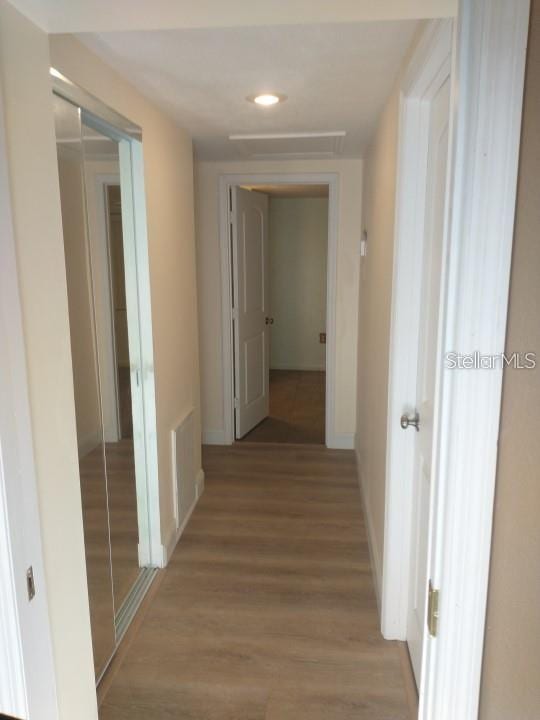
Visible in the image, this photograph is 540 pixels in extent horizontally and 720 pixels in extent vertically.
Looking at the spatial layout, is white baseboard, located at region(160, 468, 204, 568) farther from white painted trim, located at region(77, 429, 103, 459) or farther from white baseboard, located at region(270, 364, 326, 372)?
white baseboard, located at region(270, 364, 326, 372)

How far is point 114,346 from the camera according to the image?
7.60 feet

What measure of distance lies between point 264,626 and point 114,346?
54.5 inches

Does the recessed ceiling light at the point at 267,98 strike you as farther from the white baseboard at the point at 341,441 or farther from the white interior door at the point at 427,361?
the white baseboard at the point at 341,441

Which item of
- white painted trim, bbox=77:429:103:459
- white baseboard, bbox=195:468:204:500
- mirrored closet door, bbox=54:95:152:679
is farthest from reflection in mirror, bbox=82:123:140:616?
white baseboard, bbox=195:468:204:500

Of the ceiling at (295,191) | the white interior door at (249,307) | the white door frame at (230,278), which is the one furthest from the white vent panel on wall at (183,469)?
the ceiling at (295,191)

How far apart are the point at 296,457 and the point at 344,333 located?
107cm

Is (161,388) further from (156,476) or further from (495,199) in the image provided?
(495,199)

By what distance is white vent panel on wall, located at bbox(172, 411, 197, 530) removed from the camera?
2.88 meters

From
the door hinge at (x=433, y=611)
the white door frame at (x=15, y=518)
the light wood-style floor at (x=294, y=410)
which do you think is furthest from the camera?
the light wood-style floor at (x=294, y=410)

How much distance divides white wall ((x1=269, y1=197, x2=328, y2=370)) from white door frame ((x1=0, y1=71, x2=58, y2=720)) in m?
6.14

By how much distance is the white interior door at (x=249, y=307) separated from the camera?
4301mm

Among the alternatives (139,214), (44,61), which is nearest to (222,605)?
(139,214)

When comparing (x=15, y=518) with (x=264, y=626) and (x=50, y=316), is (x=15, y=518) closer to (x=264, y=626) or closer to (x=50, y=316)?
(x=50, y=316)

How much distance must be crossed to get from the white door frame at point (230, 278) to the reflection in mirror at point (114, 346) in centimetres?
191
